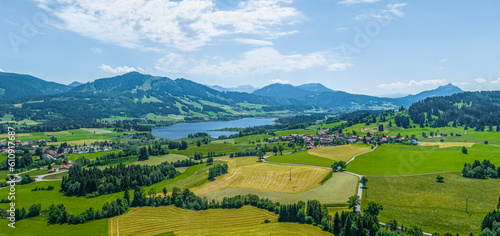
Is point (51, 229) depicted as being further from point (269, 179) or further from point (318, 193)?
point (318, 193)

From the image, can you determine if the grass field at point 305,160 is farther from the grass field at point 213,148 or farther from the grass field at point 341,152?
the grass field at point 213,148

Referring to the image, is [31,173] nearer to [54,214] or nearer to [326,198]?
[54,214]

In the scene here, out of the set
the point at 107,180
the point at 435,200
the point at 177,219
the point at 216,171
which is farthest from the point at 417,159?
the point at 107,180

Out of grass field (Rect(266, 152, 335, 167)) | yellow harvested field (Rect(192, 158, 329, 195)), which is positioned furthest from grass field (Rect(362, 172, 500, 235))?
grass field (Rect(266, 152, 335, 167))

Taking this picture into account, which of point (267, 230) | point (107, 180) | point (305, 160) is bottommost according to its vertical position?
point (267, 230)

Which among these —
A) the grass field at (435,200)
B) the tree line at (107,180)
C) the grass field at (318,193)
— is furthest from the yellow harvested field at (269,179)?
the tree line at (107,180)

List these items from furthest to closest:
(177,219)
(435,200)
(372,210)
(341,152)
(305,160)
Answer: (341,152) < (305,160) < (435,200) < (177,219) < (372,210)

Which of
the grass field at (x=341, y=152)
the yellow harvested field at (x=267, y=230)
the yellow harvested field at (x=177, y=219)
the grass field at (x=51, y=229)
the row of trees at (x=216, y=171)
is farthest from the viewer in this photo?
the grass field at (x=341, y=152)
